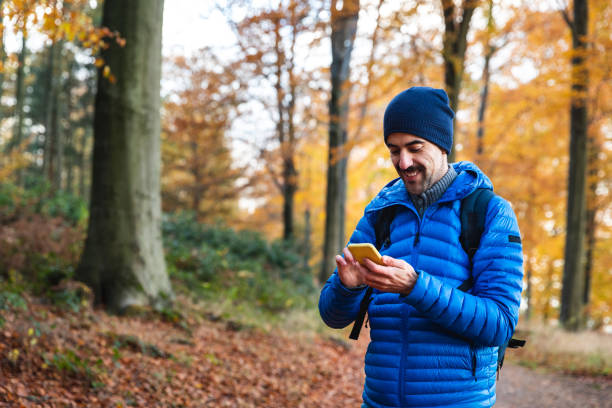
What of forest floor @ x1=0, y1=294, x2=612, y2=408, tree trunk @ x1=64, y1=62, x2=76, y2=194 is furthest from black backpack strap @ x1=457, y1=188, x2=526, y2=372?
tree trunk @ x1=64, y1=62, x2=76, y2=194

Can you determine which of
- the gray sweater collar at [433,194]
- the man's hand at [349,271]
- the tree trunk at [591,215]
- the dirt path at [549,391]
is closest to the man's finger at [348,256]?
the man's hand at [349,271]

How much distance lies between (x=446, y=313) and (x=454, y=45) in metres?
8.82

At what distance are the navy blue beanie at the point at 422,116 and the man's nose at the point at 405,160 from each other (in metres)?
0.09

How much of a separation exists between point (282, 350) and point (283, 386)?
1.56 meters

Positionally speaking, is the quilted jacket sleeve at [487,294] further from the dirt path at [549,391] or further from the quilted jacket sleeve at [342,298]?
the dirt path at [549,391]

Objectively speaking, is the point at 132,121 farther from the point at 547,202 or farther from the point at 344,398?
the point at 547,202

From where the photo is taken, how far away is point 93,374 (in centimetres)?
479

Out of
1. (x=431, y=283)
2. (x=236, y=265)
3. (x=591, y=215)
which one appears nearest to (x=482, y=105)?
(x=591, y=215)

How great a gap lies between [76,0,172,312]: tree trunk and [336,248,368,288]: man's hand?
5439 millimetres

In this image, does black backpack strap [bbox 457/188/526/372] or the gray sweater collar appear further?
the gray sweater collar

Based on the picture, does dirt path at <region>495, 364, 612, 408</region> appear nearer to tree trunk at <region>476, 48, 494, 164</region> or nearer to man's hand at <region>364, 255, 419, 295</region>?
man's hand at <region>364, 255, 419, 295</region>

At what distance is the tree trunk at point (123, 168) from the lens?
6801 mm

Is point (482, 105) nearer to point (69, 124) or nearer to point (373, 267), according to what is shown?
point (373, 267)

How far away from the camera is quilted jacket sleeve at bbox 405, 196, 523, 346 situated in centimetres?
182
